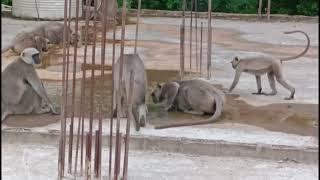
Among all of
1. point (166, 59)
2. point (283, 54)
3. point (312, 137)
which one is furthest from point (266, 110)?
point (283, 54)

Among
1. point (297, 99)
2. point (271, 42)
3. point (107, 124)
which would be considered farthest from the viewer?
point (271, 42)

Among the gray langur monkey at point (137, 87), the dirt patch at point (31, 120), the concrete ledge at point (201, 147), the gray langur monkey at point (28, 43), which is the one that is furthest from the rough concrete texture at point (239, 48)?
the dirt patch at point (31, 120)

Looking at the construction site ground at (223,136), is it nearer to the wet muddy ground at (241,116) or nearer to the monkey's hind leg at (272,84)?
the wet muddy ground at (241,116)

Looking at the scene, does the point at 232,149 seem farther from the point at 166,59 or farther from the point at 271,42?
the point at 271,42

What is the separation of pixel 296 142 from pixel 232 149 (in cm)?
61

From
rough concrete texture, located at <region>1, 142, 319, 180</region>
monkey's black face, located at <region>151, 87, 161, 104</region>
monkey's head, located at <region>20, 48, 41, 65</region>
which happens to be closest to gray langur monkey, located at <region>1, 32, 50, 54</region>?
monkey's black face, located at <region>151, 87, 161, 104</region>

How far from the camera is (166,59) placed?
443 inches

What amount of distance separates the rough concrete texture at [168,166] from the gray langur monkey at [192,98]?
1.20 metres

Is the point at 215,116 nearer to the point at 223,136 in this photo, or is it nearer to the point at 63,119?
the point at 223,136

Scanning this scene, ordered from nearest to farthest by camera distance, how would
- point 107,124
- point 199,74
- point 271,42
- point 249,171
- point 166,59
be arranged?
1. point 249,171
2. point 107,124
3. point 199,74
4. point 166,59
5. point 271,42

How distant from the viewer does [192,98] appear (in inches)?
276

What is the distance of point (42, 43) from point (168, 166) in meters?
6.55

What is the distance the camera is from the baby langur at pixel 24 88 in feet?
21.3

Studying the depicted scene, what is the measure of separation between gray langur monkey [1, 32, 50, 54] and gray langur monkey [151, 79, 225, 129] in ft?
14.6
